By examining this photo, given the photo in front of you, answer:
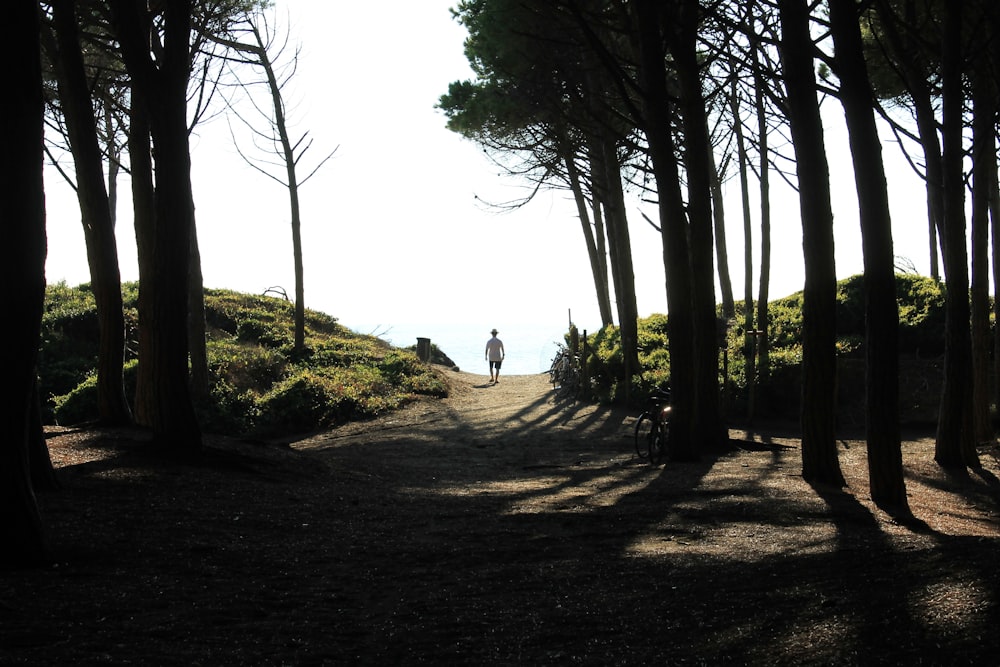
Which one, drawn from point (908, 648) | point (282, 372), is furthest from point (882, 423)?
point (282, 372)

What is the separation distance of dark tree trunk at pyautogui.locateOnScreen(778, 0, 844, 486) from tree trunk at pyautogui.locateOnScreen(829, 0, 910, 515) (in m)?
0.81

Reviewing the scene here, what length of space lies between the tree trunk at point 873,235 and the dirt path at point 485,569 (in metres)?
0.52

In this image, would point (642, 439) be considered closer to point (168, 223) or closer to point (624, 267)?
point (168, 223)

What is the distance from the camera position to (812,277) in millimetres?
10328

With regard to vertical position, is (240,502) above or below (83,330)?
below

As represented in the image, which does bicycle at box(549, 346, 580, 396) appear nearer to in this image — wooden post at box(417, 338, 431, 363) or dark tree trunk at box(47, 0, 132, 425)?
wooden post at box(417, 338, 431, 363)

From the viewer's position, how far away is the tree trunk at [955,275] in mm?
12133

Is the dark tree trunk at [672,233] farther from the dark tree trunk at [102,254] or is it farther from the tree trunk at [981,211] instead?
the dark tree trunk at [102,254]

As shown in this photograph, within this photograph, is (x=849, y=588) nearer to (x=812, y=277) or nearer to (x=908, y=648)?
(x=908, y=648)

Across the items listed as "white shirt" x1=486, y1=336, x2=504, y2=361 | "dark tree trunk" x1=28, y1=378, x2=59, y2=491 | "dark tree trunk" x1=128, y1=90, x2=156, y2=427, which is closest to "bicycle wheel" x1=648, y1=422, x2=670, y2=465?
"dark tree trunk" x1=128, y1=90, x2=156, y2=427

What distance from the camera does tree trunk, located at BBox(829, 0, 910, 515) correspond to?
9305 millimetres

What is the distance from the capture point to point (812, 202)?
1027cm

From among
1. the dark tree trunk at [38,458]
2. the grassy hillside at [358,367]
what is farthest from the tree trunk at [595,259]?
the dark tree trunk at [38,458]

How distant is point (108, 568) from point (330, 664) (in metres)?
2.10
